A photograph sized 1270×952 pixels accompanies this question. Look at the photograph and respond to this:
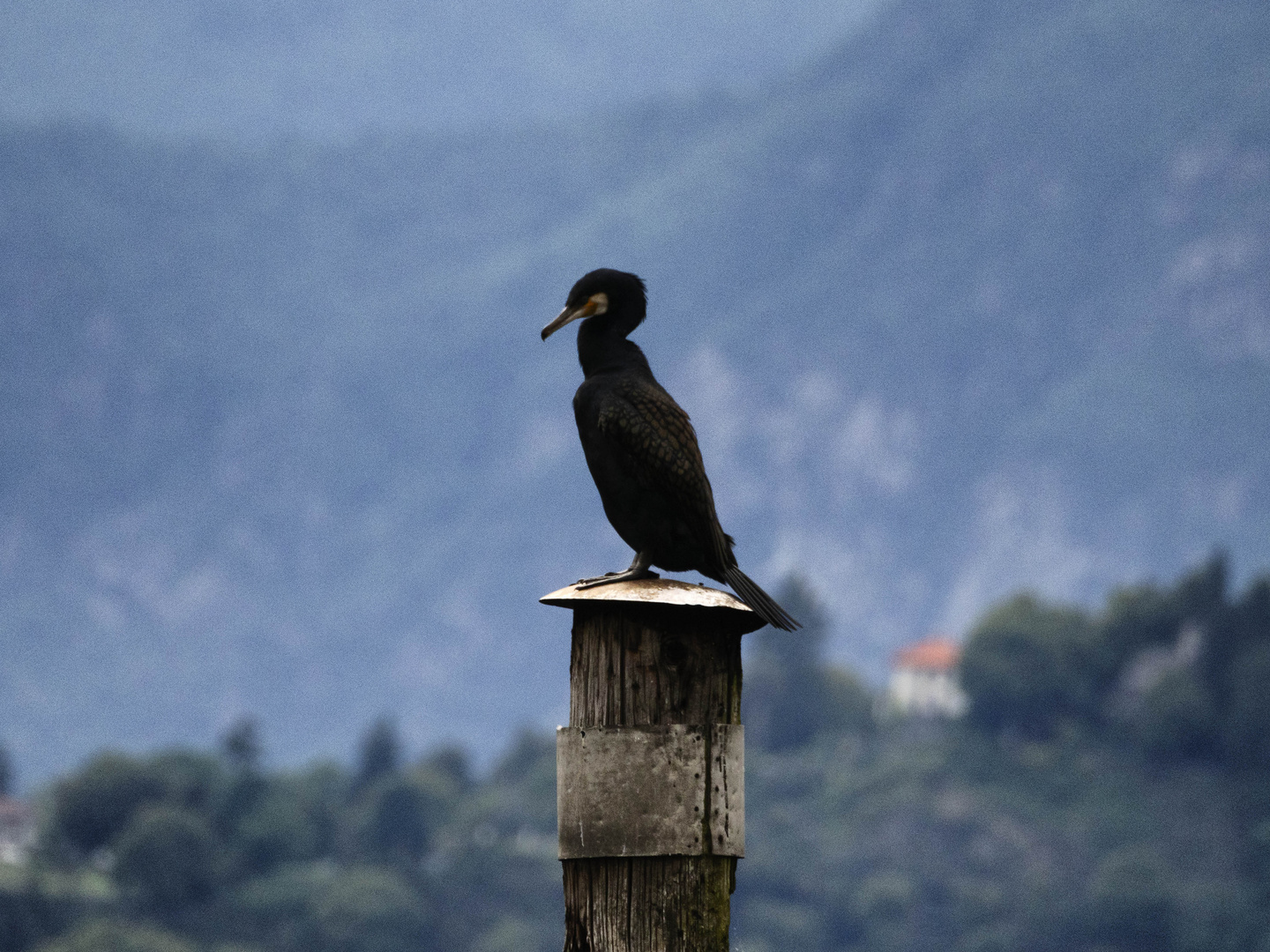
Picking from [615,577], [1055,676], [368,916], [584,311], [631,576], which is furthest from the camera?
[1055,676]

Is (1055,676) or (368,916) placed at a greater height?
(1055,676)

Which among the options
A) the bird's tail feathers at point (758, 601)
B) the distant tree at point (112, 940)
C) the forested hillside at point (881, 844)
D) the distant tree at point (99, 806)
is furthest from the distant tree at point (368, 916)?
the bird's tail feathers at point (758, 601)

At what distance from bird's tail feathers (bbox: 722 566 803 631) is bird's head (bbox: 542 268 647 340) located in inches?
47.4

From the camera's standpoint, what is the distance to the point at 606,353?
8.69 meters

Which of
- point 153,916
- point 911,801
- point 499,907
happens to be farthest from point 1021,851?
point 153,916

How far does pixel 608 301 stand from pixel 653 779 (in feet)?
7.91

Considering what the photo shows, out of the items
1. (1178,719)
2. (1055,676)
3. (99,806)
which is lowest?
(99,806)

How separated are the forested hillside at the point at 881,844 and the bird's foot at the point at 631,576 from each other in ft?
461

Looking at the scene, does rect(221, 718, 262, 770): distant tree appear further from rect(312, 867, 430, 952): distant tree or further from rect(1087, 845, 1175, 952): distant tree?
rect(1087, 845, 1175, 952): distant tree

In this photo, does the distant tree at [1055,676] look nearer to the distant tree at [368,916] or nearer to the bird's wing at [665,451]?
the distant tree at [368,916]

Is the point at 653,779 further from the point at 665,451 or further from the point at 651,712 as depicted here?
the point at 665,451

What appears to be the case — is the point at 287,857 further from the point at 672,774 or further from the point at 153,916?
the point at 672,774

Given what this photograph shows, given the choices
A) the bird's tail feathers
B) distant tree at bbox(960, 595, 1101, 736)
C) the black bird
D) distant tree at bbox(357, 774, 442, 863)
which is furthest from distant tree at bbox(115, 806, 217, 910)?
the bird's tail feathers

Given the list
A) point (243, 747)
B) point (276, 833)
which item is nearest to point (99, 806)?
point (276, 833)
